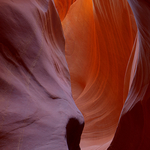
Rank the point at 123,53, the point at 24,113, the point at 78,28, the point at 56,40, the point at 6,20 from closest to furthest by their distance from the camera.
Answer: the point at 24,113, the point at 6,20, the point at 56,40, the point at 123,53, the point at 78,28

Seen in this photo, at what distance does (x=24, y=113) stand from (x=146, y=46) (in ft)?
6.59

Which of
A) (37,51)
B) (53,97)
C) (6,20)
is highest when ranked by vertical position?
(6,20)

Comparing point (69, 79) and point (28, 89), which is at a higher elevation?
point (28, 89)

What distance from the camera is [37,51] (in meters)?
1.71

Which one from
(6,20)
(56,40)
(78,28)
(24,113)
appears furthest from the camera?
(78,28)

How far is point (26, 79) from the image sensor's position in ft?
4.83

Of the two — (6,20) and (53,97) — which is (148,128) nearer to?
(53,97)

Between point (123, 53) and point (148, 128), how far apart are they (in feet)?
8.26

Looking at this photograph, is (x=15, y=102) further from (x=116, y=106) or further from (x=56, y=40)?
(x=116, y=106)

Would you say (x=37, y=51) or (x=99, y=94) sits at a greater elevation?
(x=37, y=51)

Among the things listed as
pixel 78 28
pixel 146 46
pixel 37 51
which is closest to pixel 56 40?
pixel 37 51

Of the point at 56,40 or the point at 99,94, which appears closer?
the point at 56,40

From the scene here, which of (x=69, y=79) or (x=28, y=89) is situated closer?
(x=28, y=89)

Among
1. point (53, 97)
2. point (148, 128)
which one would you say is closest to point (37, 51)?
point (53, 97)
